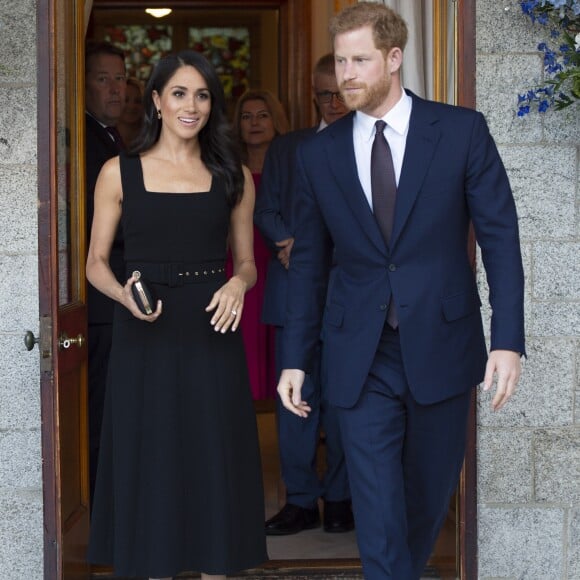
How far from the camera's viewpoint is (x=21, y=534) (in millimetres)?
4180

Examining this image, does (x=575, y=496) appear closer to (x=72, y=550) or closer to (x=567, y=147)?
(x=567, y=147)

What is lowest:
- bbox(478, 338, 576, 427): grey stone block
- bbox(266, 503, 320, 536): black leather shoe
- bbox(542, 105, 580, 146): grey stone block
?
bbox(266, 503, 320, 536): black leather shoe

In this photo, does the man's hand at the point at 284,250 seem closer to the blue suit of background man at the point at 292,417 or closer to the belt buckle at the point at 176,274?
the blue suit of background man at the point at 292,417

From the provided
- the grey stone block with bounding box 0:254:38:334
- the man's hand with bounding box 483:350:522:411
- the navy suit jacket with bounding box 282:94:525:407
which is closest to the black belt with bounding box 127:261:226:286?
the navy suit jacket with bounding box 282:94:525:407

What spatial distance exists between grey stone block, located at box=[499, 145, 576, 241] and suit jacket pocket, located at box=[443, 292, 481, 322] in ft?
3.03

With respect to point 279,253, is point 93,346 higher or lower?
lower

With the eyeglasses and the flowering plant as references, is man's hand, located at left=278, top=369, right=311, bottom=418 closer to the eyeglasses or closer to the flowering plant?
the flowering plant

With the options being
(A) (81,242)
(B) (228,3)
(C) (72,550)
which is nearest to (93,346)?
(A) (81,242)

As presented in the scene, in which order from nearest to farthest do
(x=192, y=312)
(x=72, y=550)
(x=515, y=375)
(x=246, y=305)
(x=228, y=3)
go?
(x=515, y=375) < (x=192, y=312) < (x=72, y=550) < (x=246, y=305) < (x=228, y=3)

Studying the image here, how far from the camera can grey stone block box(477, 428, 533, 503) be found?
4121 mm

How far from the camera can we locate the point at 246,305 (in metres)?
6.25

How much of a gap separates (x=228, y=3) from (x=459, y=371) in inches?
199

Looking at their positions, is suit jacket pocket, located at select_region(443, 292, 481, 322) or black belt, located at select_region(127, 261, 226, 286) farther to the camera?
black belt, located at select_region(127, 261, 226, 286)

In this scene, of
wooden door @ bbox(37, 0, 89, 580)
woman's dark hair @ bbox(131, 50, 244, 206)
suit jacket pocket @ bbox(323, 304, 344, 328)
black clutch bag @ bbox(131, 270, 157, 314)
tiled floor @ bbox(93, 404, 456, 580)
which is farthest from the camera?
tiled floor @ bbox(93, 404, 456, 580)
